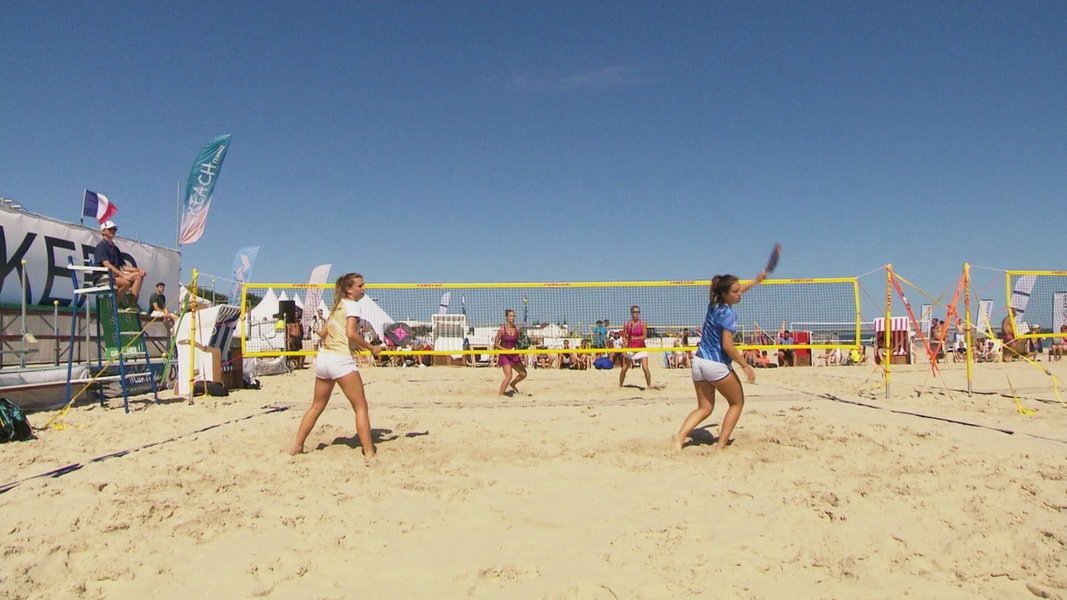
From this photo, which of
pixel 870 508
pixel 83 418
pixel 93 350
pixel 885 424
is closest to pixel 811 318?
pixel 885 424

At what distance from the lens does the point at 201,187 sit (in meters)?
13.5

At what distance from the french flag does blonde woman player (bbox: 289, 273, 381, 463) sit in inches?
307

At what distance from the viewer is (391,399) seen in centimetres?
998

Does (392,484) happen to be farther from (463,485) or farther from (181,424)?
(181,424)

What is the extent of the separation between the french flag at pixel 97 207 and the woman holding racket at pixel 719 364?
396 inches

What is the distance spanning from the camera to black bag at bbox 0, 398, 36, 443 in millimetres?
5914

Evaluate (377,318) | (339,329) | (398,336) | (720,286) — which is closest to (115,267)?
(339,329)

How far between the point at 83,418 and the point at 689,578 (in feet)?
23.2

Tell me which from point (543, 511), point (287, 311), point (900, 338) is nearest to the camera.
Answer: point (543, 511)

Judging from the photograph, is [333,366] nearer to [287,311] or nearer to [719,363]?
[719,363]

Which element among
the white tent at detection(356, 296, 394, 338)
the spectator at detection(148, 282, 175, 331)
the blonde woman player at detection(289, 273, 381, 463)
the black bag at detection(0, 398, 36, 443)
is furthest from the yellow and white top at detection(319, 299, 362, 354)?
the white tent at detection(356, 296, 394, 338)

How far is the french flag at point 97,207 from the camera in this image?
420 inches

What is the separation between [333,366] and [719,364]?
2950mm

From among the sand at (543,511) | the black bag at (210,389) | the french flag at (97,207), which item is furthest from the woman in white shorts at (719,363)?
the french flag at (97,207)
